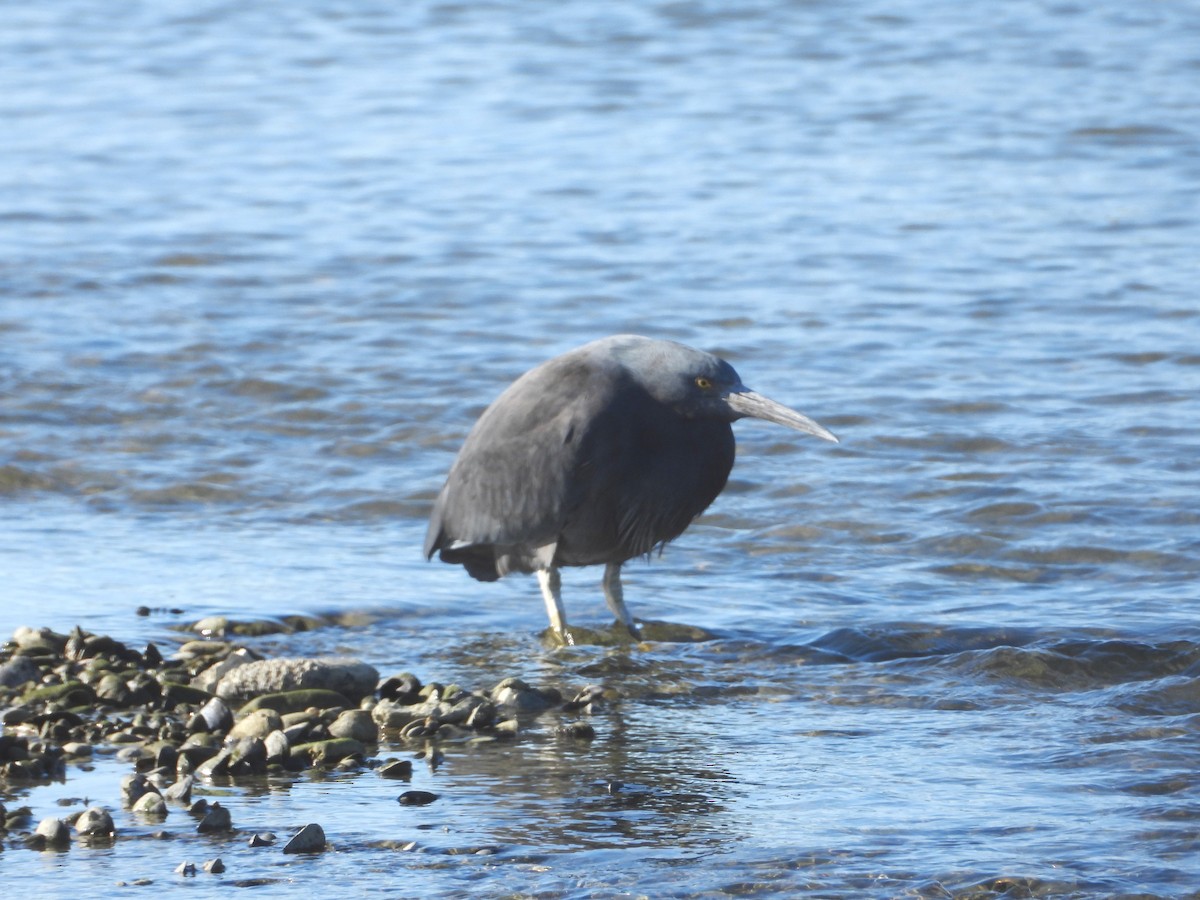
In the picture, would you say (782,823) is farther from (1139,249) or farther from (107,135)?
(107,135)

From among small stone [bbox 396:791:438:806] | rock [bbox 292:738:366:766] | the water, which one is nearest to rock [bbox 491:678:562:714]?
the water

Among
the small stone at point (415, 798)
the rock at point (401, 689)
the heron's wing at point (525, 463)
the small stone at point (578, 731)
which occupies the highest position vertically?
the heron's wing at point (525, 463)

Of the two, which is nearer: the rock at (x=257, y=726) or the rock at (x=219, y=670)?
the rock at (x=257, y=726)

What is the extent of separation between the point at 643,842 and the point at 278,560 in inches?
139

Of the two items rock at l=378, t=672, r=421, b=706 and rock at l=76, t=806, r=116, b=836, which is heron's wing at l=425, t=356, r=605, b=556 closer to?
rock at l=378, t=672, r=421, b=706

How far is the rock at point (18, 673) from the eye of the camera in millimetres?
6199

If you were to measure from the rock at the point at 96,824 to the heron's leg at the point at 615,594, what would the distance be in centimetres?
266

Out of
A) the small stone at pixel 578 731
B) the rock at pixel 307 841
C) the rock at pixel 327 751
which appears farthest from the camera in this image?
the small stone at pixel 578 731

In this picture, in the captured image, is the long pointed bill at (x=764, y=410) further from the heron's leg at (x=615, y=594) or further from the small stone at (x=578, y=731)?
the small stone at (x=578, y=731)

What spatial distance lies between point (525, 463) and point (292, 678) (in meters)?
1.32

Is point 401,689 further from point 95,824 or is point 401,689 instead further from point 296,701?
point 95,824

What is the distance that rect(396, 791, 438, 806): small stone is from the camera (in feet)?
17.0

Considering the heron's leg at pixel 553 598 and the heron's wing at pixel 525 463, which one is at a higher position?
the heron's wing at pixel 525 463

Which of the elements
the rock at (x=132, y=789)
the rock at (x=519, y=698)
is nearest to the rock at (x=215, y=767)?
the rock at (x=132, y=789)
